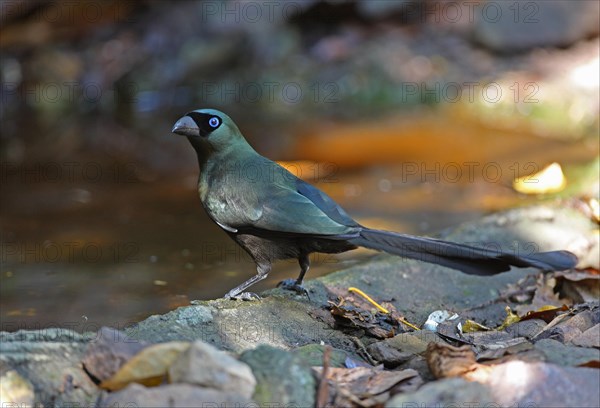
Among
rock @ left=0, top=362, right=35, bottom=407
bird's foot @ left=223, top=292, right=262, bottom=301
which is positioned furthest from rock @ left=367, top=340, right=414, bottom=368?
rock @ left=0, top=362, right=35, bottom=407

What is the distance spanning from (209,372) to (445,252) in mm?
1429

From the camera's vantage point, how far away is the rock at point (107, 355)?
8.88 feet

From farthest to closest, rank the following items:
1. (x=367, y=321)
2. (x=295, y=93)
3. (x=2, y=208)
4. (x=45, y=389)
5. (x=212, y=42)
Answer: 1. (x=212, y=42)
2. (x=295, y=93)
3. (x=2, y=208)
4. (x=367, y=321)
5. (x=45, y=389)

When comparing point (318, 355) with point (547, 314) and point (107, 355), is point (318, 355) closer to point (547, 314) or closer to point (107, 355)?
point (107, 355)

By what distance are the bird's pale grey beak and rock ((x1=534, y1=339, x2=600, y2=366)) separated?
5.81ft

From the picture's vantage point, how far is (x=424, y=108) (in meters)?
9.68

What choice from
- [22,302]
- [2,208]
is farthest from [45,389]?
[2,208]

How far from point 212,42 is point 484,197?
5.58m

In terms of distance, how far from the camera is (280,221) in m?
3.68

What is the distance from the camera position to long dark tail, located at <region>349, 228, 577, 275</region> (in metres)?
3.64

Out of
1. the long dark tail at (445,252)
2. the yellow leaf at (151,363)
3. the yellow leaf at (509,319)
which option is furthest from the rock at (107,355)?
the yellow leaf at (509,319)

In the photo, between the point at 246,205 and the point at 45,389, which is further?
the point at 246,205

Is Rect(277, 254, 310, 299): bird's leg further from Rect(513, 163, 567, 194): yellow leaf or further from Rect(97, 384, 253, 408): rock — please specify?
Rect(513, 163, 567, 194): yellow leaf

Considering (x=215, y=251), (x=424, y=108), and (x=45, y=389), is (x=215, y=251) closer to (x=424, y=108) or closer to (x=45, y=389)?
(x=45, y=389)
